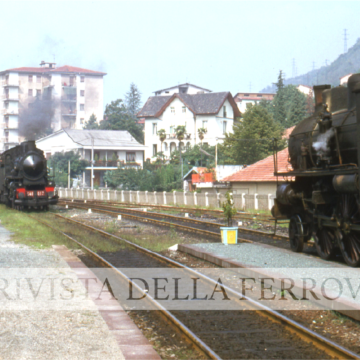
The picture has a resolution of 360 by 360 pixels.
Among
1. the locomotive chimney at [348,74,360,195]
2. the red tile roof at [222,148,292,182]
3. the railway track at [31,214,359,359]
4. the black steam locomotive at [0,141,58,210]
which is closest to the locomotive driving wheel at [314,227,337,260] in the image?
the locomotive chimney at [348,74,360,195]

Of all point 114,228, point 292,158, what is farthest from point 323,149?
point 114,228

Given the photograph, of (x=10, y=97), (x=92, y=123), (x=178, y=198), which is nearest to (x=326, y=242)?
(x=178, y=198)

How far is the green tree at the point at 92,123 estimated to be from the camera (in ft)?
372

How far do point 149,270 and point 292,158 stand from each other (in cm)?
475

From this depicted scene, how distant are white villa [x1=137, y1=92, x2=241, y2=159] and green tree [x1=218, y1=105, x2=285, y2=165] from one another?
18.0 meters

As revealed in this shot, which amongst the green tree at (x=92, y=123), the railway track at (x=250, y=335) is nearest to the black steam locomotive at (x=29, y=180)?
the railway track at (x=250, y=335)

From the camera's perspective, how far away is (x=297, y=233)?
43.4ft

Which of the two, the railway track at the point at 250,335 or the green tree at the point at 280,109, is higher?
the green tree at the point at 280,109

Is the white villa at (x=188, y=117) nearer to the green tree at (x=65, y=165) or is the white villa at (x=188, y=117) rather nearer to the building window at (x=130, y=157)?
the building window at (x=130, y=157)

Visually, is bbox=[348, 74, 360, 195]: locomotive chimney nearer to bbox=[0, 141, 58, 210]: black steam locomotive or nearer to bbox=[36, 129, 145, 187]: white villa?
bbox=[0, 141, 58, 210]: black steam locomotive

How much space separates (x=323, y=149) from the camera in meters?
11.6

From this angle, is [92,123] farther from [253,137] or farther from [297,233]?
[297,233]

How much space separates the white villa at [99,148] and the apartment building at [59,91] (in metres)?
9.88

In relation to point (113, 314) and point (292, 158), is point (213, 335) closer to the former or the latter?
point (113, 314)
